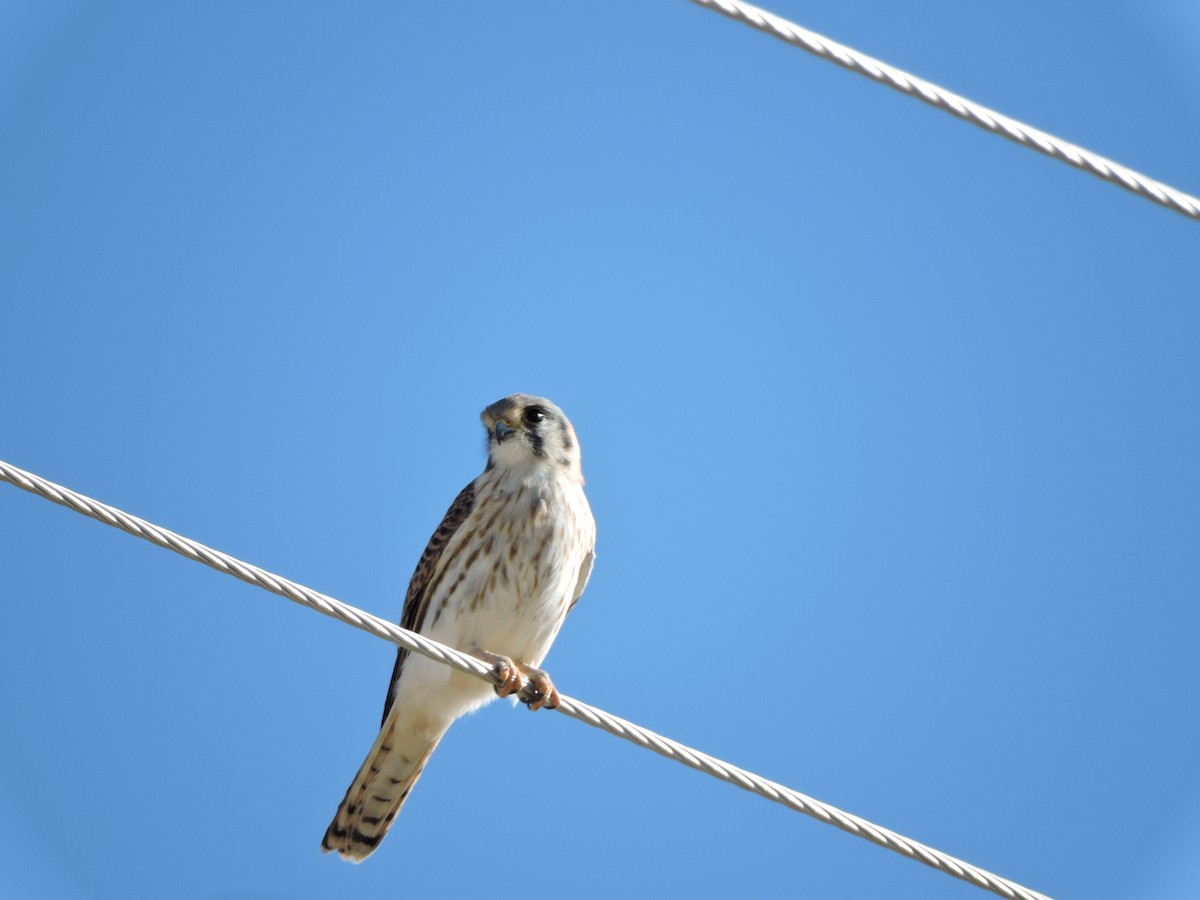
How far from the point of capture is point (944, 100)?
3490 millimetres

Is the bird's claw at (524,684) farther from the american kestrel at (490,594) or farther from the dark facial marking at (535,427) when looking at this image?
the dark facial marking at (535,427)

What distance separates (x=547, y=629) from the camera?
229 inches

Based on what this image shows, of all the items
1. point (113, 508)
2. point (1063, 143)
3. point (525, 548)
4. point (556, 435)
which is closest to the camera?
point (113, 508)

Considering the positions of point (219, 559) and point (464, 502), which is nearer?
point (219, 559)

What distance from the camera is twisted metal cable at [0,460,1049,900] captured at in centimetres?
331

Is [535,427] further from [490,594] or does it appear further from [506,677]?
[506,677]

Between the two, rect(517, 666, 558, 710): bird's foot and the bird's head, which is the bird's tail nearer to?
rect(517, 666, 558, 710): bird's foot

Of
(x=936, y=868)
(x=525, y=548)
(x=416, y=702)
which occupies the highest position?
(x=525, y=548)

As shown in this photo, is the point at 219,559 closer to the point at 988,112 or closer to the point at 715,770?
the point at 715,770

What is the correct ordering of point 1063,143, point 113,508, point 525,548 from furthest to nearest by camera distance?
point 525,548 → point 1063,143 → point 113,508

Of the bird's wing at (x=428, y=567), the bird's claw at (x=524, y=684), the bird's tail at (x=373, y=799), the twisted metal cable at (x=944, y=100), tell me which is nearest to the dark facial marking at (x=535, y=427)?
the bird's wing at (x=428, y=567)

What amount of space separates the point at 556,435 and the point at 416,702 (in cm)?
132

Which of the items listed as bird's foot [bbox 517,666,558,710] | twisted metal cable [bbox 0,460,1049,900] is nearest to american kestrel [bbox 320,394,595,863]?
bird's foot [bbox 517,666,558,710]

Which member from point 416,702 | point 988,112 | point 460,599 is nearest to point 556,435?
point 460,599
